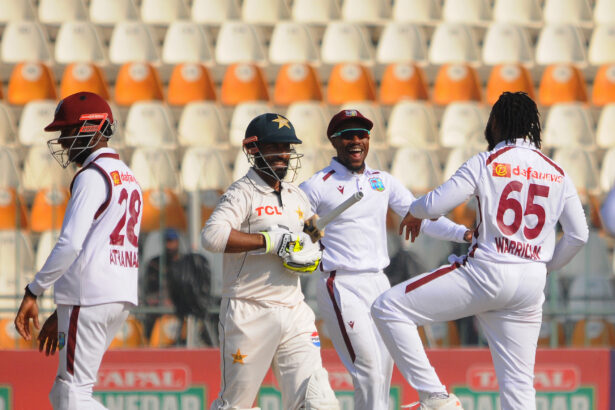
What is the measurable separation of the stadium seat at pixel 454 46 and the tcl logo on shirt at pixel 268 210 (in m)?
8.31

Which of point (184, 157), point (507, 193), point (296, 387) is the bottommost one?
point (296, 387)

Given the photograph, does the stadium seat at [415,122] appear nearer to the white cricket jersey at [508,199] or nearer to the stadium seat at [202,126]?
the stadium seat at [202,126]

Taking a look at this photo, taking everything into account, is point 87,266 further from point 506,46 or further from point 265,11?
point 506,46

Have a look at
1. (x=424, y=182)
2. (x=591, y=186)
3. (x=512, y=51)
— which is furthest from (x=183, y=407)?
(x=512, y=51)

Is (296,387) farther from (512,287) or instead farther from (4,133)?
(4,133)

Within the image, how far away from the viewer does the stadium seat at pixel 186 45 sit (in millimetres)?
12781

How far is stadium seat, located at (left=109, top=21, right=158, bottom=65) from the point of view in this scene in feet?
41.8

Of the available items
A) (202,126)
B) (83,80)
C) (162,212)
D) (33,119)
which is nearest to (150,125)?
(202,126)

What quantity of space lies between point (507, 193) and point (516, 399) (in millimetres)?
1016

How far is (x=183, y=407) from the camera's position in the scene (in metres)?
7.44

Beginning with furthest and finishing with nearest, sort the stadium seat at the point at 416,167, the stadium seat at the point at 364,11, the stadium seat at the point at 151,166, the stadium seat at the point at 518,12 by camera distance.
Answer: the stadium seat at the point at 518,12
the stadium seat at the point at 364,11
the stadium seat at the point at 416,167
the stadium seat at the point at 151,166

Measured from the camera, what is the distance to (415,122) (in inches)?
463

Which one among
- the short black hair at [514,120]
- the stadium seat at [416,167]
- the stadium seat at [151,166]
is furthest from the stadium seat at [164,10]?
the short black hair at [514,120]

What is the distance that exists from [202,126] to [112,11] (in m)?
2.68
